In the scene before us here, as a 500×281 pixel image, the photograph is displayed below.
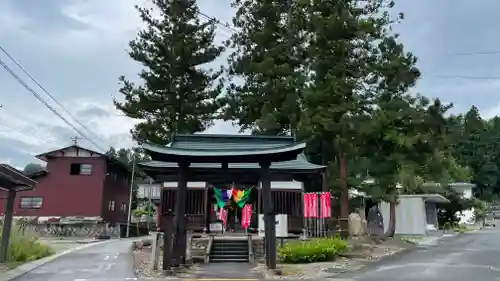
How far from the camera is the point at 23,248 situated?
17.3 meters

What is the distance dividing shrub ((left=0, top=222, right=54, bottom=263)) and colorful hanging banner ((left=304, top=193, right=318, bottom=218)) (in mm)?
11144

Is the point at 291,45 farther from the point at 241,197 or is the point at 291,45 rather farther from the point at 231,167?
the point at 231,167

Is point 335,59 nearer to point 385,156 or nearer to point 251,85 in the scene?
point 385,156

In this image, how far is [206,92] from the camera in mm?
28703

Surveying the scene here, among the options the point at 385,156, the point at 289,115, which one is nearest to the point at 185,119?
the point at 289,115

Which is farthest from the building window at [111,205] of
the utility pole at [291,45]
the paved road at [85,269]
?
the utility pole at [291,45]

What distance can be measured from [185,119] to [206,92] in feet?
7.66

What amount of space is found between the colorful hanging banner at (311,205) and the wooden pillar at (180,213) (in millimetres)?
6795

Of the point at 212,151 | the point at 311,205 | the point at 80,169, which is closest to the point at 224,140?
the point at 212,151

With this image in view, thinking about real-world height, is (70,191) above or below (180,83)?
below

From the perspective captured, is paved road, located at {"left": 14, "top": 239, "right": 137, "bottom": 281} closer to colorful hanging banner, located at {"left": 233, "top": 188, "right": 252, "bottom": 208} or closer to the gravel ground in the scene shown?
the gravel ground

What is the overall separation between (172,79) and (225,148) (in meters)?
14.9

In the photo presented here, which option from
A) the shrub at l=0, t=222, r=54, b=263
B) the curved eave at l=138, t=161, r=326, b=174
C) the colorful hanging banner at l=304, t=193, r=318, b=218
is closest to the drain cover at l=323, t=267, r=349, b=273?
the curved eave at l=138, t=161, r=326, b=174

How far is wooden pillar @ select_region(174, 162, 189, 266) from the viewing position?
45.5 ft
